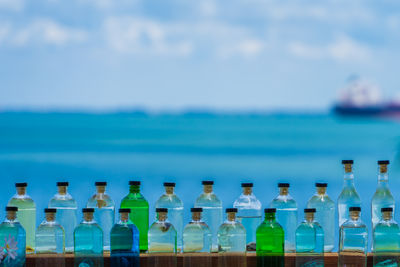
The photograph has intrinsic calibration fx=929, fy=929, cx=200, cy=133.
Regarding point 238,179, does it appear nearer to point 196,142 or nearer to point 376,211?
point 196,142

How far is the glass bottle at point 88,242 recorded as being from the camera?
223 centimetres

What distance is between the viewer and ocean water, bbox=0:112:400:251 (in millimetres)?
14531

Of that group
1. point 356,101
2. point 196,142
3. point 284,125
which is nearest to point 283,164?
point 356,101

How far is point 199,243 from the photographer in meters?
2.28

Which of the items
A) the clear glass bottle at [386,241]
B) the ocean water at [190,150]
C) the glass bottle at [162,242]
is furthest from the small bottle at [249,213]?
the ocean water at [190,150]

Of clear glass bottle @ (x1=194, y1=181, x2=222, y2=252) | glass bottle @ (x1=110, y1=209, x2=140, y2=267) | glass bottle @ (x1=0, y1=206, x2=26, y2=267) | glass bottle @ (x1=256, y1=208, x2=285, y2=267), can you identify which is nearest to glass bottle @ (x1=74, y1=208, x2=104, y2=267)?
glass bottle @ (x1=110, y1=209, x2=140, y2=267)

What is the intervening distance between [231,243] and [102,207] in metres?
0.35

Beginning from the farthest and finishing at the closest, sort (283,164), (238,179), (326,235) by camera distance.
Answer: (283,164) → (238,179) → (326,235)

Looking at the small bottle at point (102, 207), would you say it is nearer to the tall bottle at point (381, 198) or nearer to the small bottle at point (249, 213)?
the small bottle at point (249, 213)

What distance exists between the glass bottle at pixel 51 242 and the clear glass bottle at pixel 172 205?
259 mm

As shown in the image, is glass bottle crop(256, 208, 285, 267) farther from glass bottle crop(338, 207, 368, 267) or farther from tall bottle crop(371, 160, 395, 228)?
tall bottle crop(371, 160, 395, 228)

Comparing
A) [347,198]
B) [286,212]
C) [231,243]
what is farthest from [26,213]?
[347,198]

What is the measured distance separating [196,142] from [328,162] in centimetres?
536

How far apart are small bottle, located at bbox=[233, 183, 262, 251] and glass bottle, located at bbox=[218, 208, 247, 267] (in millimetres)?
94
